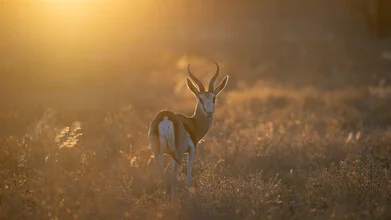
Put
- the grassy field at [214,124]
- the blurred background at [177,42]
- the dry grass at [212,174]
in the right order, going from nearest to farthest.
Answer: the dry grass at [212,174], the grassy field at [214,124], the blurred background at [177,42]

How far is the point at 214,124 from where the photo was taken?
13914mm

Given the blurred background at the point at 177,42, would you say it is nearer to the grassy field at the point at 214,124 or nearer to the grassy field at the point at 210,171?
the grassy field at the point at 214,124

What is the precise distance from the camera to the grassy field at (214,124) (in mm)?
7801

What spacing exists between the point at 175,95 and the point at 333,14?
2607 cm

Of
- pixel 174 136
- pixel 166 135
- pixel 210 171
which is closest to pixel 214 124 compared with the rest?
pixel 210 171

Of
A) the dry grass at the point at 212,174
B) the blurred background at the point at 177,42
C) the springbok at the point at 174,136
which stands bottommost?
the dry grass at the point at 212,174

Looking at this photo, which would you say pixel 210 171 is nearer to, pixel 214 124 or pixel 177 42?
pixel 214 124

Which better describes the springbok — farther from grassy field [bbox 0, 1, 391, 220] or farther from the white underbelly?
grassy field [bbox 0, 1, 391, 220]

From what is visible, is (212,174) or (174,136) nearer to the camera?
(174,136)

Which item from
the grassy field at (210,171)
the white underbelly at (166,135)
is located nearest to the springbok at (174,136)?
the white underbelly at (166,135)

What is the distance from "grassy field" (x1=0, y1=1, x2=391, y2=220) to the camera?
25.6 feet

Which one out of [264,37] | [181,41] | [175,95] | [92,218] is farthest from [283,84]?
[92,218]

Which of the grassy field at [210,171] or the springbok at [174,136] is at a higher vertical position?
the springbok at [174,136]

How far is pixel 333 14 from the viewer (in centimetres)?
4266
